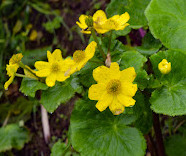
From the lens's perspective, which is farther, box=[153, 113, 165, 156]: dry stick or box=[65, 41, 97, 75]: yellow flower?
box=[153, 113, 165, 156]: dry stick

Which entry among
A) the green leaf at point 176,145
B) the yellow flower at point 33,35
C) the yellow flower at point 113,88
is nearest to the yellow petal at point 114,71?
→ the yellow flower at point 113,88

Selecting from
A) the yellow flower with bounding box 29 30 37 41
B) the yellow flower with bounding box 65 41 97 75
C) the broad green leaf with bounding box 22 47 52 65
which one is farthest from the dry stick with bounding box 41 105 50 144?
the yellow flower with bounding box 65 41 97 75

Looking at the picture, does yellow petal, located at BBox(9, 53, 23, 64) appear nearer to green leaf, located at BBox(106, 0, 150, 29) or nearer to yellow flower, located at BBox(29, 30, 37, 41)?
green leaf, located at BBox(106, 0, 150, 29)

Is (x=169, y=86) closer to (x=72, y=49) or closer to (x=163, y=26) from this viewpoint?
(x=163, y=26)

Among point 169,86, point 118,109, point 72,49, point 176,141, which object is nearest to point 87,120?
point 118,109

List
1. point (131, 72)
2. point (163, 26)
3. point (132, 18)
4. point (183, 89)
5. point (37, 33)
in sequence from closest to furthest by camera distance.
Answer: point (131, 72) → point (183, 89) → point (163, 26) → point (132, 18) → point (37, 33)

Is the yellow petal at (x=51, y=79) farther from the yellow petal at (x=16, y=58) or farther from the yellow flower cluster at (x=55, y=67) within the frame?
the yellow petal at (x=16, y=58)
